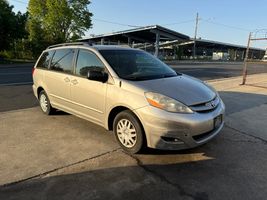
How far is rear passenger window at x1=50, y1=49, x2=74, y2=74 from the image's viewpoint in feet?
17.1

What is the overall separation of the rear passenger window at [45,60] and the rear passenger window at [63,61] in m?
0.23

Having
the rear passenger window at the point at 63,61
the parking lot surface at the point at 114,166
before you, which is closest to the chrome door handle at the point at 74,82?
the rear passenger window at the point at 63,61

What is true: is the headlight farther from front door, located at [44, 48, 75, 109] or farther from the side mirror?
front door, located at [44, 48, 75, 109]

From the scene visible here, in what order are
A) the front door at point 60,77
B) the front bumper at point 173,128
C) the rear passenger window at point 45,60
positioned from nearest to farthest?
the front bumper at point 173,128 < the front door at point 60,77 < the rear passenger window at point 45,60

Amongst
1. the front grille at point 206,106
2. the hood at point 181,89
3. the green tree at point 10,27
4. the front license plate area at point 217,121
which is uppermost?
the green tree at point 10,27

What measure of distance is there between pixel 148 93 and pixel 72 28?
38.0m

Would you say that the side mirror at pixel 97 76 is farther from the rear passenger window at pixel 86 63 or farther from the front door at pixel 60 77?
the front door at pixel 60 77

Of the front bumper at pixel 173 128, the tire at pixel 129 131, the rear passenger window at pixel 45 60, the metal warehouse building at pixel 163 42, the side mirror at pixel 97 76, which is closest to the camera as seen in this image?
the front bumper at pixel 173 128

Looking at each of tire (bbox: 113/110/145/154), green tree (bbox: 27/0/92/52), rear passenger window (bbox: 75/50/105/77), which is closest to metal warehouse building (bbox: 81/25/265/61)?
green tree (bbox: 27/0/92/52)

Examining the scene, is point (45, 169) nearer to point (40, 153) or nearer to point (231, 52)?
point (40, 153)

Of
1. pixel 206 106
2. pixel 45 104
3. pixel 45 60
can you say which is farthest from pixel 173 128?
pixel 45 60

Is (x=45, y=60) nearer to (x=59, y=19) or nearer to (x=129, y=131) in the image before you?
(x=129, y=131)

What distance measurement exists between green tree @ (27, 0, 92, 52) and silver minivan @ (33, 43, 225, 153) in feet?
101

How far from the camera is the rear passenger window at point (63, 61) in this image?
522cm
